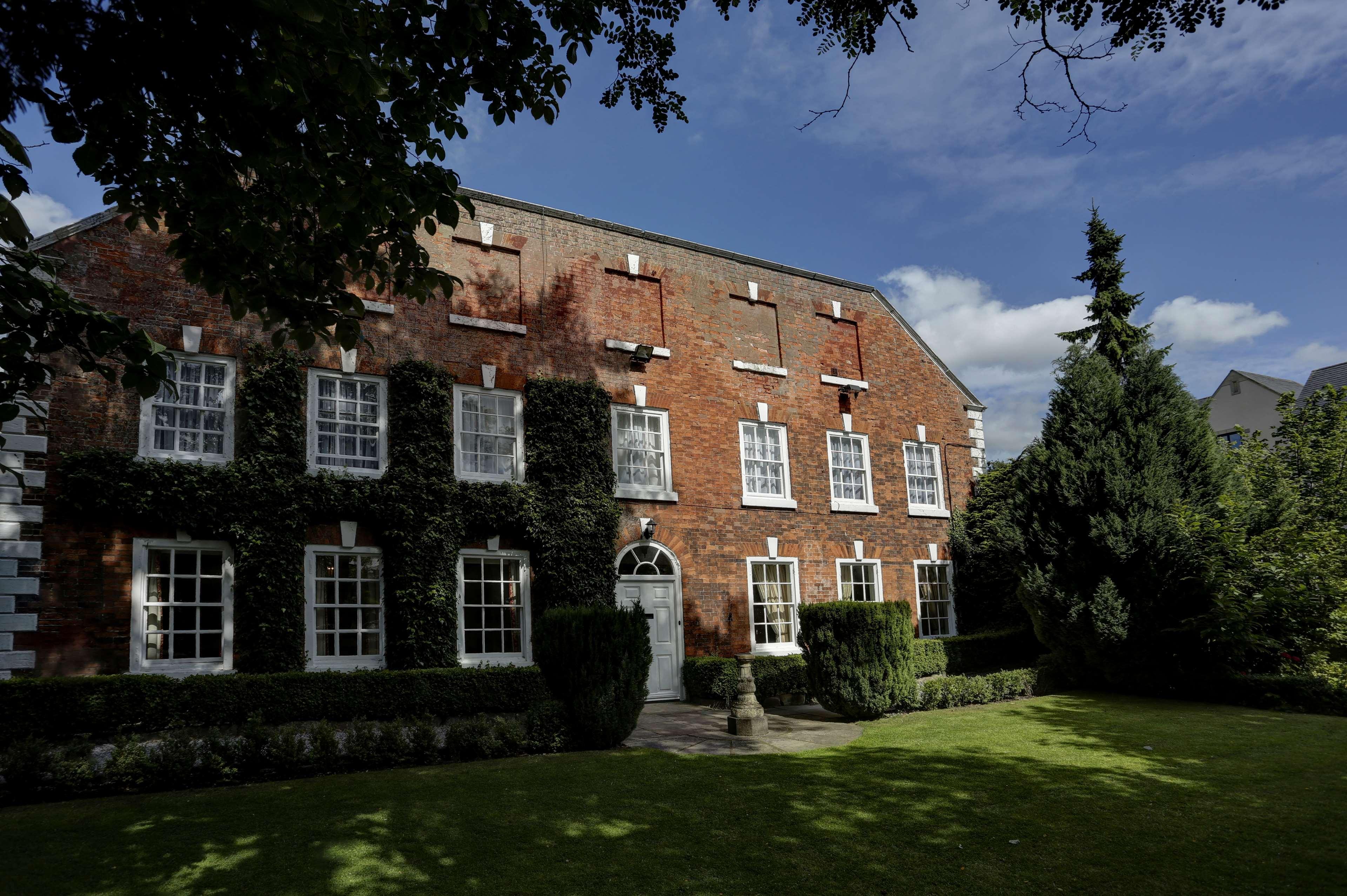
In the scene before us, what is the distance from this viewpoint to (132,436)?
12.1 metres

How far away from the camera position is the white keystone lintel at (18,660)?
10820 millimetres

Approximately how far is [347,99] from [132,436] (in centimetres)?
909

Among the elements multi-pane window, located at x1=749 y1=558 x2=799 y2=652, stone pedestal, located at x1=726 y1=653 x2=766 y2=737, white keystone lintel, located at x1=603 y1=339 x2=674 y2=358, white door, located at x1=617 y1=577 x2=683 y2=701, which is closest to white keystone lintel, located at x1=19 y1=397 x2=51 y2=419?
white keystone lintel, located at x1=603 y1=339 x2=674 y2=358

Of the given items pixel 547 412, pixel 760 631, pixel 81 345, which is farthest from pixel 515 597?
pixel 81 345

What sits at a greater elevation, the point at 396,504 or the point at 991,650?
the point at 396,504

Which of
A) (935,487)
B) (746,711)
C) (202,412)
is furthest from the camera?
(935,487)

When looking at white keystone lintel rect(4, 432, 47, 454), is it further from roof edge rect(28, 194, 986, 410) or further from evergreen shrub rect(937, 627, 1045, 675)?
evergreen shrub rect(937, 627, 1045, 675)

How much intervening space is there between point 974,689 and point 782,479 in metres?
6.17

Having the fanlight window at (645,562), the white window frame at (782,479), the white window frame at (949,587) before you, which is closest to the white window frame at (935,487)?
the white window frame at (949,587)

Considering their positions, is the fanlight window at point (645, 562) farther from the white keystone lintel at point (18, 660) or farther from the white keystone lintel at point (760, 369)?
the white keystone lintel at point (18, 660)

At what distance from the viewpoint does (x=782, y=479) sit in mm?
18656

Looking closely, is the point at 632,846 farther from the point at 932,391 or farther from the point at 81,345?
the point at 932,391

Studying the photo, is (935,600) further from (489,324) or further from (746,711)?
(489,324)

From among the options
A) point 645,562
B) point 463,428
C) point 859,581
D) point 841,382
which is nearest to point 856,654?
point 645,562
